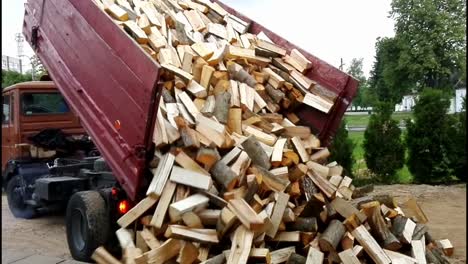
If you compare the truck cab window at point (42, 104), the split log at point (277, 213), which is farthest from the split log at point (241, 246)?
the truck cab window at point (42, 104)

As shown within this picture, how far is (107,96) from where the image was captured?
4.18 m

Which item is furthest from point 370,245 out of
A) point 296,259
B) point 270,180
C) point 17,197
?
point 17,197

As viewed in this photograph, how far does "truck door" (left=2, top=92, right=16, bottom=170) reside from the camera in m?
6.88

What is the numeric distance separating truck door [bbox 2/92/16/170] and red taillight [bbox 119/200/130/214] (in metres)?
3.50

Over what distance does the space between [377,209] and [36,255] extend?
12.0 feet

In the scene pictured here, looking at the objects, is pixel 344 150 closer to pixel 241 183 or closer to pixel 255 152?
pixel 255 152

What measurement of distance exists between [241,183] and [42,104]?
4.43 m

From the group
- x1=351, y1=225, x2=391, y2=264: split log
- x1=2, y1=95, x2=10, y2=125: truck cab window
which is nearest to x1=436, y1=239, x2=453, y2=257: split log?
x1=351, y1=225, x2=391, y2=264: split log

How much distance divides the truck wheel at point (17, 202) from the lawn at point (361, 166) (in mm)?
6662

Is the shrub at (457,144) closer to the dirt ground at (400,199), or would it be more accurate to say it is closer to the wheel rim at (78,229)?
the dirt ground at (400,199)

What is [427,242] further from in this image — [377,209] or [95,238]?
[95,238]

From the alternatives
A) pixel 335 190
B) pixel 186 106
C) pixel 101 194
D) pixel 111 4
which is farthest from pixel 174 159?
pixel 111 4

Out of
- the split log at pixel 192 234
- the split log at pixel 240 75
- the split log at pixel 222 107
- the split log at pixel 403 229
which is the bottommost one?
the split log at pixel 192 234

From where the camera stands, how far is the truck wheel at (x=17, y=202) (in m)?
Answer: 6.99
